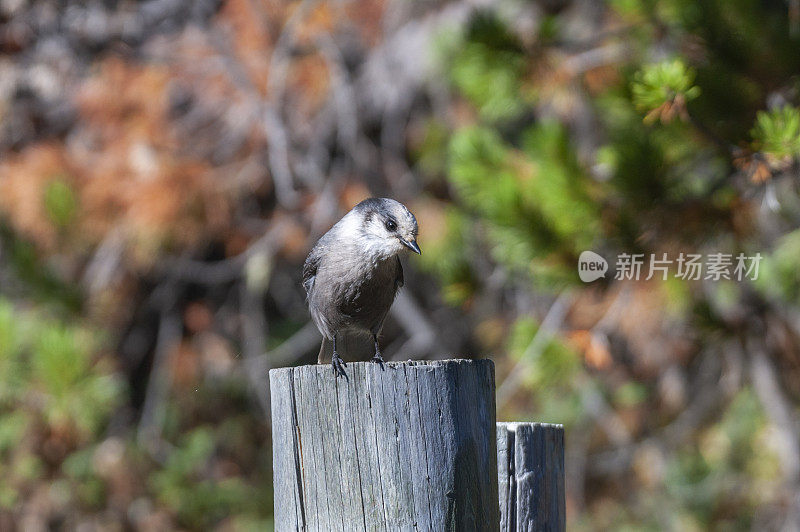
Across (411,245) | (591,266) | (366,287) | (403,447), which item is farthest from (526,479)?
(591,266)

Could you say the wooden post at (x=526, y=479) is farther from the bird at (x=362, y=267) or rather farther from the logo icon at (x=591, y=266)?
the logo icon at (x=591, y=266)

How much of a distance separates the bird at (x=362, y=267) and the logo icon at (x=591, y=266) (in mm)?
607

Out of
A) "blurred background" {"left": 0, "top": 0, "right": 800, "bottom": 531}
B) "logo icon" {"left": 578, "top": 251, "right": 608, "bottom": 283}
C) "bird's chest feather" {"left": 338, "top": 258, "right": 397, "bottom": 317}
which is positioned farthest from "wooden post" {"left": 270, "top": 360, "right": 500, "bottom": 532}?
"blurred background" {"left": 0, "top": 0, "right": 800, "bottom": 531}

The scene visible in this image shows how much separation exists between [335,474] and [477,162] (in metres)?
1.84

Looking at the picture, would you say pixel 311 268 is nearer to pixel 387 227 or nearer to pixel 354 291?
pixel 354 291

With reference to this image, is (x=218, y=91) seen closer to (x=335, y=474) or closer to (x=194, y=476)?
(x=194, y=476)

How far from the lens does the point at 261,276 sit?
5590 mm

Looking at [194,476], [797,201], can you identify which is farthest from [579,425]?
[194,476]

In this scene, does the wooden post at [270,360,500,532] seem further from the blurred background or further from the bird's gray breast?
the blurred background

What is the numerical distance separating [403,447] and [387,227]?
4.24 feet

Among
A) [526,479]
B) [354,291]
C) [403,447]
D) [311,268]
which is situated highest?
[311,268]

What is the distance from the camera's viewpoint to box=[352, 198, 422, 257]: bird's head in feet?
9.82

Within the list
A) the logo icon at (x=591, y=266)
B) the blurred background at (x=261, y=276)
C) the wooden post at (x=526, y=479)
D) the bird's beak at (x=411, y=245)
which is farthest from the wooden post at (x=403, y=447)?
the blurred background at (x=261, y=276)

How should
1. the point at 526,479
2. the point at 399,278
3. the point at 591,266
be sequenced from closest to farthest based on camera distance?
the point at 526,479, the point at 591,266, the point at 399,278
